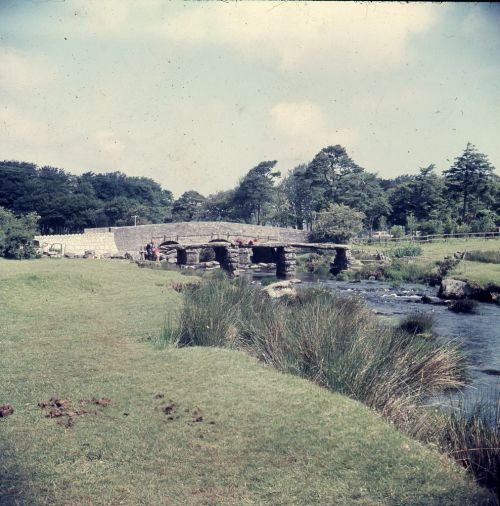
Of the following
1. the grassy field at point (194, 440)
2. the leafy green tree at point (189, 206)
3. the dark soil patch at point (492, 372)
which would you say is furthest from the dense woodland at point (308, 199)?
the grassy field at point (194, 440)

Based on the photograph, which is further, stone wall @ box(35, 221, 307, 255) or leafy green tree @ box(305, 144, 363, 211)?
leafy green tree @ box(305, 144, 363, 211)

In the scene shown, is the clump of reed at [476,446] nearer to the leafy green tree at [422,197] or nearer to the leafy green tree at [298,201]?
the leafy green tree at [422,197]

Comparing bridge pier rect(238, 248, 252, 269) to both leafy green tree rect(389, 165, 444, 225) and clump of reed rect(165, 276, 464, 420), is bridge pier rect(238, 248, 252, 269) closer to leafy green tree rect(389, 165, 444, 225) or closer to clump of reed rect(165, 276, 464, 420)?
leafy green tree rect(389, 165, 444, 225)

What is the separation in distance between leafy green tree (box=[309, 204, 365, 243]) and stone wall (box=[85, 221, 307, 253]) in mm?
5932

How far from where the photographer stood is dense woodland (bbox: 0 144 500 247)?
206 ft

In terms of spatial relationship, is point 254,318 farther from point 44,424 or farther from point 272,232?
point 272,232

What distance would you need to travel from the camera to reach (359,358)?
932cm

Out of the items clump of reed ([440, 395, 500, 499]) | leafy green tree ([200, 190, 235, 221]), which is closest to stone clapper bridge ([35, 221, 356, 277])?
leafy green tree ([200, 190, 235, 221])

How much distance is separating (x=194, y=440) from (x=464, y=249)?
4236 cm

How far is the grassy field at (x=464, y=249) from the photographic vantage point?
1171 inches

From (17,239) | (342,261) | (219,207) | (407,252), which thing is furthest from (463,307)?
(219,207)

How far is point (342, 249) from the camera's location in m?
47.0

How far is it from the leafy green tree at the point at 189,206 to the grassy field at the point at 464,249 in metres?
48.0

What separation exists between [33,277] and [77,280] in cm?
179
